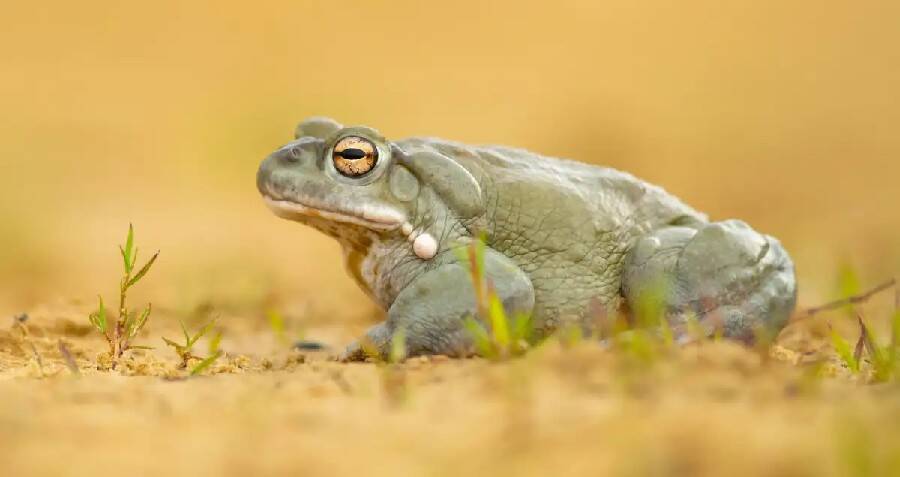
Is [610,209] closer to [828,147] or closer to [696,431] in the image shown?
[696,431]

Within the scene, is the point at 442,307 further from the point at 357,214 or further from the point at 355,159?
the point at 355,159

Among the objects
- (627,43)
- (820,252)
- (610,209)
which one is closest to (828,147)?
(627,43)

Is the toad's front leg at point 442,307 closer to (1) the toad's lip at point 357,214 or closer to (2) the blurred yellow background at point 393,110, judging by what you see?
(1) the toad's lip at point 357,214

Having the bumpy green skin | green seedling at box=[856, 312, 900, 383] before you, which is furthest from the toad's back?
green seedling at box=[856, 312, 900, 383]

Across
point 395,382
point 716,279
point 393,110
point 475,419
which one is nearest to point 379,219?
point 395,382

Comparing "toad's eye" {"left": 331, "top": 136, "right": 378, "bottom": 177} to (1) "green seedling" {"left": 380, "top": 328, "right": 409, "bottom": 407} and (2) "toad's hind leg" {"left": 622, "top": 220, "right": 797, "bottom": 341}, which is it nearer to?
(1) "green seedling" {"left": 380, "top": 328, "right": 409, "bottom": 407}
